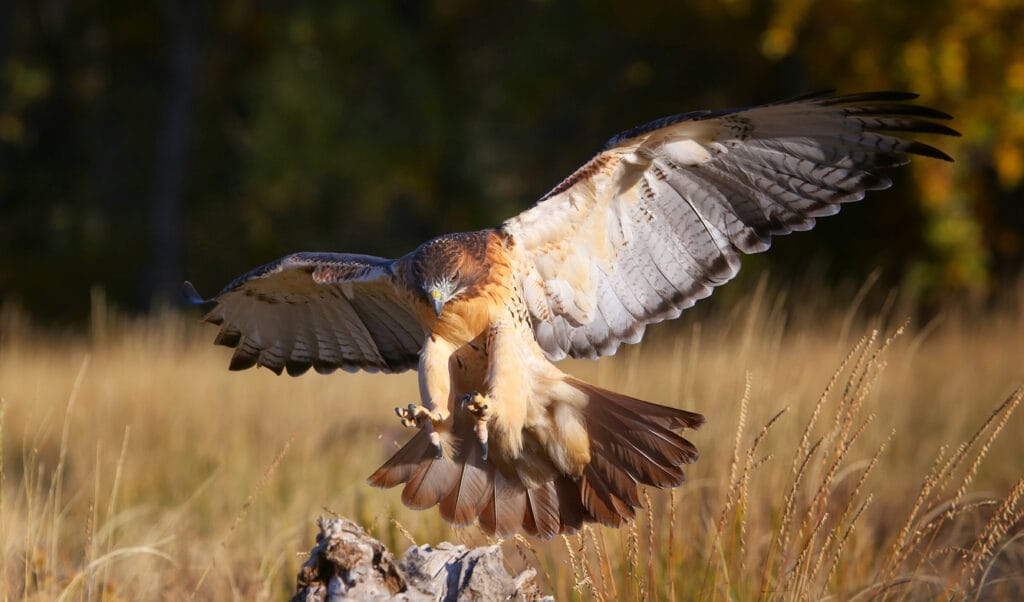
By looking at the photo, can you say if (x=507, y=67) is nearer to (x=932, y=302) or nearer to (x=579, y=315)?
(x=932, y=302)

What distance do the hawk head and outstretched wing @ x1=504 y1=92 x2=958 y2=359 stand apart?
0.25m

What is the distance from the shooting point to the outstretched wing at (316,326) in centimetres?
439

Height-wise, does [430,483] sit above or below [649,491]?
above

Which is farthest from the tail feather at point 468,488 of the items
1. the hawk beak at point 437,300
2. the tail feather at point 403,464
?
the hawk beak at point 437,300

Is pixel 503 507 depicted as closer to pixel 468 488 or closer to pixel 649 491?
pixel 468 488

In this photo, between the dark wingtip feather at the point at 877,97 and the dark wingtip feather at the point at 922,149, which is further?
the dark wingtip feather at the point at 922,149

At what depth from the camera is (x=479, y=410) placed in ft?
11.6

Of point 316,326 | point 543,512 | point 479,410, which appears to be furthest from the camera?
point 316,326

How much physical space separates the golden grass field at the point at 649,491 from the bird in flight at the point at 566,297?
235 millimetres

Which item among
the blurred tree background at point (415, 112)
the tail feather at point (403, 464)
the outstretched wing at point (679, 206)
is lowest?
the tail feather at point (403, 464)

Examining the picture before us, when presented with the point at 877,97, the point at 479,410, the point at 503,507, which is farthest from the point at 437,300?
the point at 877,97

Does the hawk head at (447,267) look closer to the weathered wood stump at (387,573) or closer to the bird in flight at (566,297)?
the bird in flight at (566,297)

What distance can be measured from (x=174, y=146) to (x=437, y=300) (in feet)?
48.5

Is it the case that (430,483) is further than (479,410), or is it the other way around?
(430,483)
